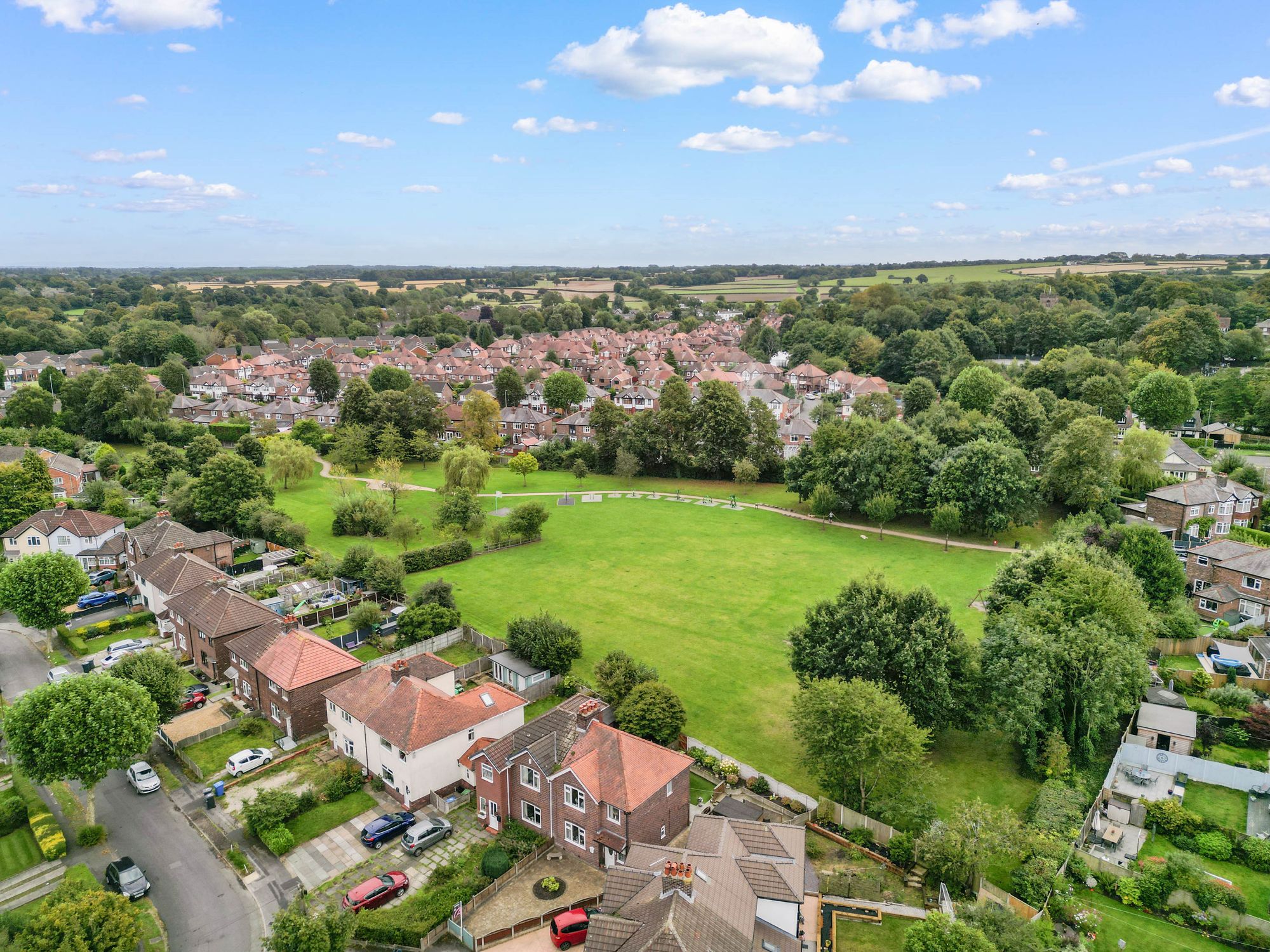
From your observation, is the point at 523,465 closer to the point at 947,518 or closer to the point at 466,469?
the point at 466,469

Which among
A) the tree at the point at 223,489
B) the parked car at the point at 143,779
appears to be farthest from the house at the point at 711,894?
the tree at the point at 223,489

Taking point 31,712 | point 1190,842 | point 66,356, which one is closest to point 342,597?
point 31,712

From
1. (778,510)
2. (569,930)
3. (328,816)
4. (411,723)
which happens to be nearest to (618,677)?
(411,723)

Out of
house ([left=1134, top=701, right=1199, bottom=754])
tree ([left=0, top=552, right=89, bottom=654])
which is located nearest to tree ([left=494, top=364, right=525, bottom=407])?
tree ([left=0, top=552, right=89, bottom=654])

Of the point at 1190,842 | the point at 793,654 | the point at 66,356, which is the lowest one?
the point at 1190,842

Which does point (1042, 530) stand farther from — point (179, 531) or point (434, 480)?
point (179, 531)

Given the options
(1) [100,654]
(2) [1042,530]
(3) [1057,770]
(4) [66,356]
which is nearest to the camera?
(3) [1057,770]

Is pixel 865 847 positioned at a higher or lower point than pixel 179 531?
lower
